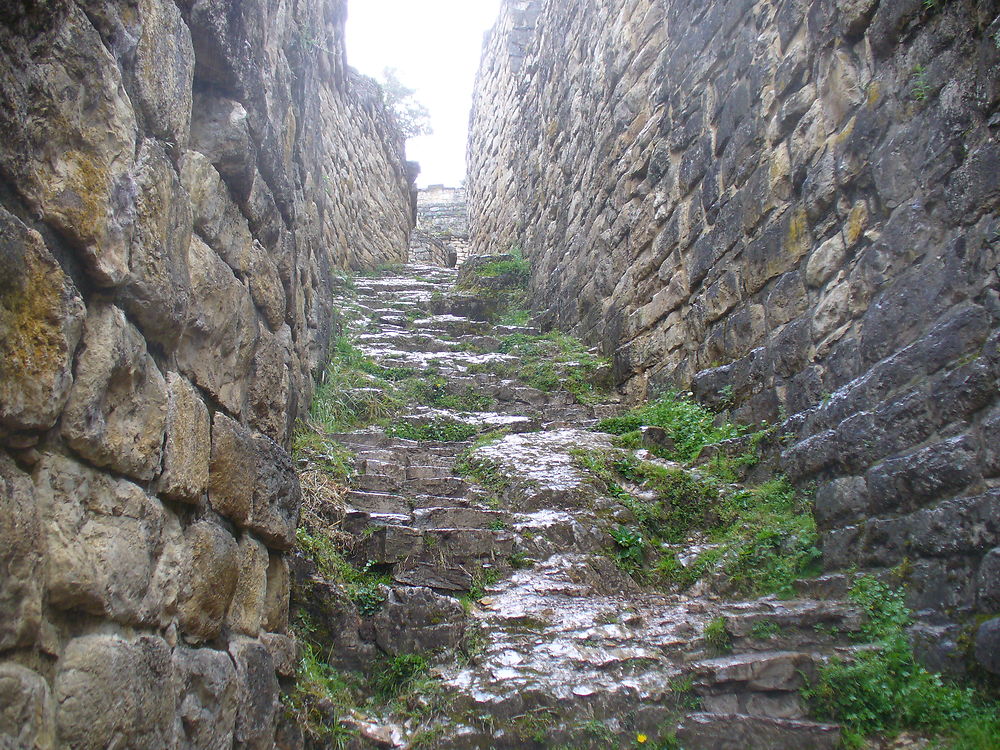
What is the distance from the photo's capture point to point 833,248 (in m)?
3.72

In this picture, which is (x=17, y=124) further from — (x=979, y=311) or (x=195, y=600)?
(x=979, y=311)

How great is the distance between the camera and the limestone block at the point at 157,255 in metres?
1.55

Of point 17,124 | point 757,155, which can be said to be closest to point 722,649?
point 17,124

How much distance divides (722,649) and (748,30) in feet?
13.8

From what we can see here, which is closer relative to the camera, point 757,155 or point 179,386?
point 179,386

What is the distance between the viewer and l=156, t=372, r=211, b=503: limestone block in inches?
67.0

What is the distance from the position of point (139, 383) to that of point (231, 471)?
0.65m

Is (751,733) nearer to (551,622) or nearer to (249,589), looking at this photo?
(551,622)

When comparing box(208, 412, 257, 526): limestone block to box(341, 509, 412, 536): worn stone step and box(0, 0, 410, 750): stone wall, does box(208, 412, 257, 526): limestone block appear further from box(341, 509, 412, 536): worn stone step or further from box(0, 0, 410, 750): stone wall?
box(341, 509, 412, 536): worn stone step

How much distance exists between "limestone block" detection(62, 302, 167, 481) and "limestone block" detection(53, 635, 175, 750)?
352 mm

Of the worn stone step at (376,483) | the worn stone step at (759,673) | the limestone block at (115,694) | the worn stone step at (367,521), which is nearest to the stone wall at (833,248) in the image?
the worn stone step at (759,673)

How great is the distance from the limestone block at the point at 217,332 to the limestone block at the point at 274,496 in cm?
21

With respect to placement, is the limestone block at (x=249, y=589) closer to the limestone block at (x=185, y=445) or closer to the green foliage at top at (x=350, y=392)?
the limestone block at (x=185, y=445)

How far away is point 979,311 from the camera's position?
2.65m
